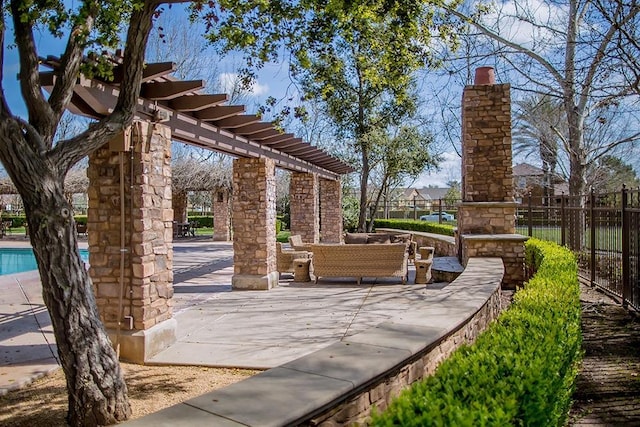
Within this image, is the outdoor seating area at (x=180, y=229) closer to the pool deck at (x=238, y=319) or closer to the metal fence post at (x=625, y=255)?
the pool deck at (x=238, y=319)

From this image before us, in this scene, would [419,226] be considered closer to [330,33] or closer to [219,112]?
[219,112]

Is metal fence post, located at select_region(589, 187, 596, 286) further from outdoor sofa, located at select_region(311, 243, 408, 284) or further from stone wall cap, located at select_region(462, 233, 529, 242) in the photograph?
outdoor sofa, located at select_region(311, 243, 408, 284)

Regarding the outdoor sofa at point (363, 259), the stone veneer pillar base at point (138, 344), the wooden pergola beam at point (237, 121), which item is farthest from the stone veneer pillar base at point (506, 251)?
the stone veneer pillar base at point (138, 344)

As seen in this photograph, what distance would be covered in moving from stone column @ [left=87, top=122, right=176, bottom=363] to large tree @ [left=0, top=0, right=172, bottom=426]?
1.31 m

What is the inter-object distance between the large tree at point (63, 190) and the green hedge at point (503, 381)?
2.55 meters

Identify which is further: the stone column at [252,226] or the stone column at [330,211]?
the stone column at [330,211]

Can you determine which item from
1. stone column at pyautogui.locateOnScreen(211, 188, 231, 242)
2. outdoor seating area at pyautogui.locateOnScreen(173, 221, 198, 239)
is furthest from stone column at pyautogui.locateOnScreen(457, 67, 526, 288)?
outdoor seating area at pyautogui.locateOnScreen(173, 221, 198, 239)

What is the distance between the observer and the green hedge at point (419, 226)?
687 inches

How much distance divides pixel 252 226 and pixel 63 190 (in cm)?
578

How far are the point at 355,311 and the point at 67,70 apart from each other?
15.8ft

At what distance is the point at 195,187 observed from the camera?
2283cm

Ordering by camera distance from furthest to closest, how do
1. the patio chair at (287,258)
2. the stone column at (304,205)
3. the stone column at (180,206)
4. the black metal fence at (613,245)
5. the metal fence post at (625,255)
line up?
the stone column at (180,206) → the stone column at (304,205) → the patio chair at (287,258) → the metal fence post at (625,255) → the black metal fence at (613,245)

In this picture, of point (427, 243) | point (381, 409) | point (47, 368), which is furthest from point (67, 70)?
point (427, 243)

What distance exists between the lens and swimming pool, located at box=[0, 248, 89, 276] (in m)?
14.9
